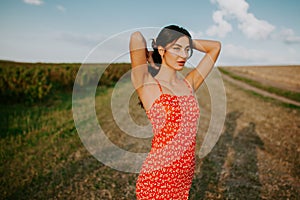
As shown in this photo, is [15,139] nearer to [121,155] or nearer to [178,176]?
[121,155]

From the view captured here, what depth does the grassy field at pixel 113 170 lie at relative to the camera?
16.9 ft

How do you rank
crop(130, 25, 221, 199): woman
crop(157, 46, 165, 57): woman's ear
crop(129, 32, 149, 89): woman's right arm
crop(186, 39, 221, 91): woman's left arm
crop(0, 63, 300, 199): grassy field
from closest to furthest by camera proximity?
crop(129, 32, 149, 89): woman's right arm, crop(130, 25, 221, 199): woman, crop(157, 46, 165, 57): woman's ear, crop(186, 39, 221, 91): woman's left arm, crop(0, 63, 300, 199): grassy field

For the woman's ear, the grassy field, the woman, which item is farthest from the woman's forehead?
the grassy field

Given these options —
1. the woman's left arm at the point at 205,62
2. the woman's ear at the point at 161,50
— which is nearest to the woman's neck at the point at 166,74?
the woman's ear at the point at 161,50

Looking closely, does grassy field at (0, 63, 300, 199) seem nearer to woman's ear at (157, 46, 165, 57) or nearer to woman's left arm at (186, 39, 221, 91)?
woman's left arm at (186, 39, 221, 91)

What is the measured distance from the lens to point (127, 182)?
5539 millimetres

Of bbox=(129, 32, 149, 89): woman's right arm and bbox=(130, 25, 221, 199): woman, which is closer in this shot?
bbox=(129, 32, 149, 89): woman's right arm

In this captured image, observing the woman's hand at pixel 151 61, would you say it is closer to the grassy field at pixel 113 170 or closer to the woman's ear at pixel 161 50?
the woman's ear at pixel 161 50

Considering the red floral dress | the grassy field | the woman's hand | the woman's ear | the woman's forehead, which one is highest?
the woman's forehead

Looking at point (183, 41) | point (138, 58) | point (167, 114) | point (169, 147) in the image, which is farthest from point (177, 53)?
point (169, 147)

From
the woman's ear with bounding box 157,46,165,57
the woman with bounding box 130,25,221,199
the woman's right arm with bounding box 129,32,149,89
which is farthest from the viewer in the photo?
the woman's ear with bounding box 157,46,165,57

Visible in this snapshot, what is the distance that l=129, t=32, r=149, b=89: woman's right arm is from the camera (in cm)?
198

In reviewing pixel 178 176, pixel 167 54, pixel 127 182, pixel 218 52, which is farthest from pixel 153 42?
pixel 127 182

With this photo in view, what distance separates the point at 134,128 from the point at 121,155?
7.82 ft
